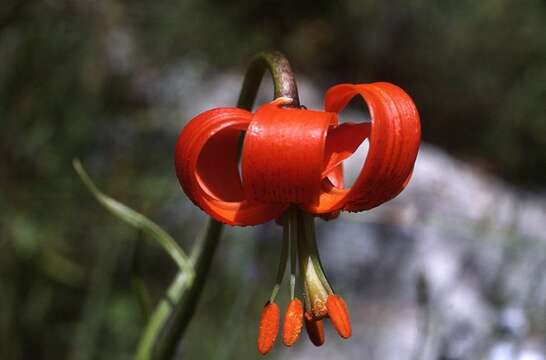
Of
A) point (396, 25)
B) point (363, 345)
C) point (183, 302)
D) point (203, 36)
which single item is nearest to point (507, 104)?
point (396, 25)

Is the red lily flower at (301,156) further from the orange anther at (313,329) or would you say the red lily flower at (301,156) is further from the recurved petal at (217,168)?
the orange anther at (313,329)

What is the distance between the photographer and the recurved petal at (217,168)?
768 millimetres

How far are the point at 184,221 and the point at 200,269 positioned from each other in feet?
6.25

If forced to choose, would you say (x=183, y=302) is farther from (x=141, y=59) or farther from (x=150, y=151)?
(x=141, y=59)

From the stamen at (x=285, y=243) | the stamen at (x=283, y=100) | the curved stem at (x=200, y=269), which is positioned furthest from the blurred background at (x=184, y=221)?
the stamen at (x=283, y=100)

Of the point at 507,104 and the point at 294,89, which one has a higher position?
the point at 294,89

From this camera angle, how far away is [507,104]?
547cm

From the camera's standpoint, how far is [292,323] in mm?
853

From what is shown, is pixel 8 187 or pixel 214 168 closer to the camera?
pixel 214 168

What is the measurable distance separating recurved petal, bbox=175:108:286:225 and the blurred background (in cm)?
32

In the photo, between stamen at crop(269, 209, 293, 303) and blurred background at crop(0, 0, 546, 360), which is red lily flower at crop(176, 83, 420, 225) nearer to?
stamen at crop(269, 209, 293, 303)

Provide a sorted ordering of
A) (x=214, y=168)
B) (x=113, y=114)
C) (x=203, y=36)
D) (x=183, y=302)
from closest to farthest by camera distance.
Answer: (x=214, y=168), (x=183, y=302), (x=113, y=114), (x=203, y=36)

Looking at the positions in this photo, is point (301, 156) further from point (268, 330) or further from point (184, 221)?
point (184, 221)

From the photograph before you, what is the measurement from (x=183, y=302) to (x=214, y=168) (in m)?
Answer: 0.27
